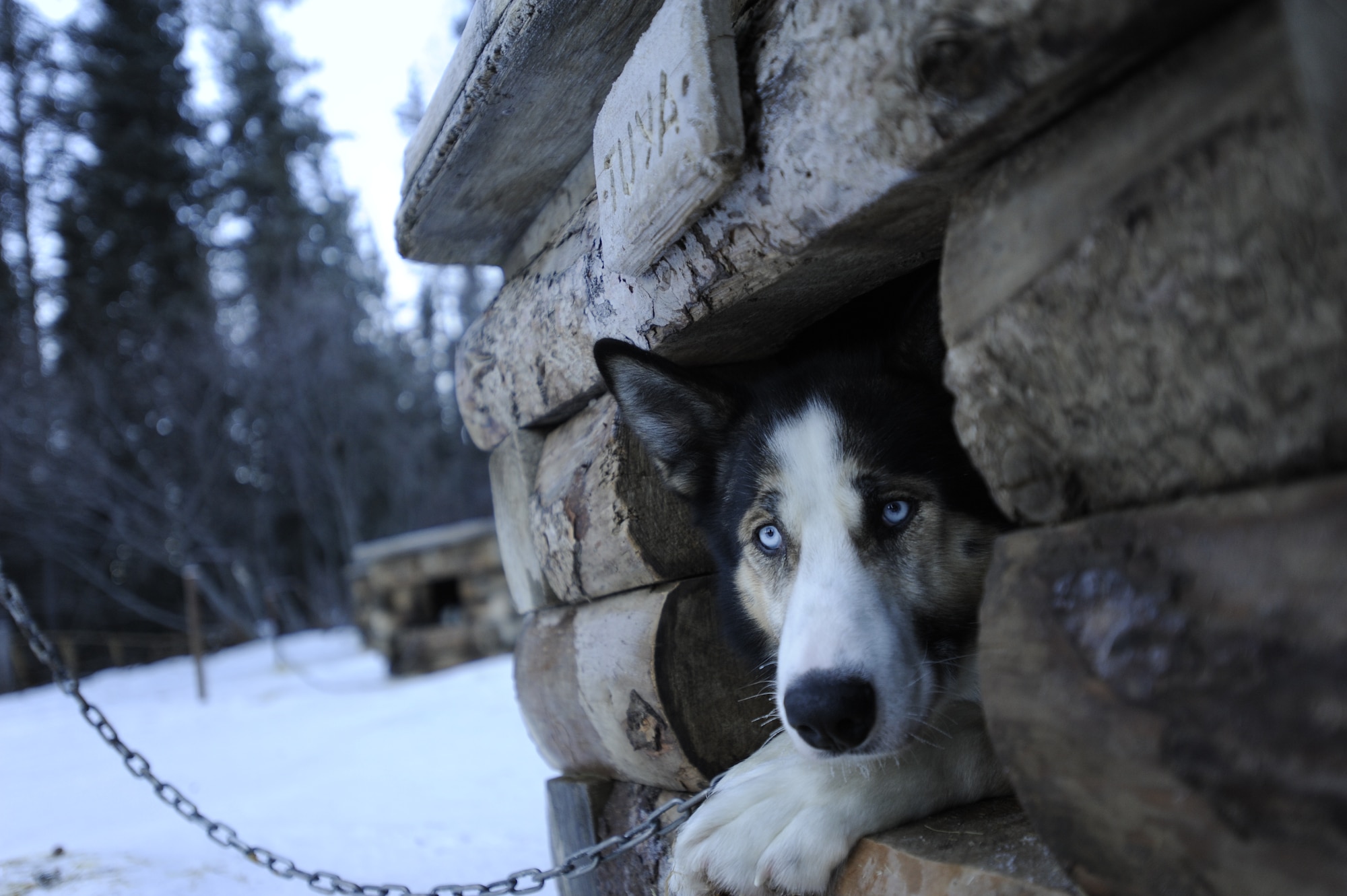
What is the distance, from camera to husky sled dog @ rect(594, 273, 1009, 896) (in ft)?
5.01

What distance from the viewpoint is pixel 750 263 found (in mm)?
1618

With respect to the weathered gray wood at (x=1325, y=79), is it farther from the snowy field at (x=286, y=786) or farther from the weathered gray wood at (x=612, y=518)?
the snowy field at (x=286, y=786)

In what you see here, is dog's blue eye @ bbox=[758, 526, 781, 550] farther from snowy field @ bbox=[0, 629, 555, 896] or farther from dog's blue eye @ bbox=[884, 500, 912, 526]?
snowy field @ bbox=[0, 629, 555, 896]

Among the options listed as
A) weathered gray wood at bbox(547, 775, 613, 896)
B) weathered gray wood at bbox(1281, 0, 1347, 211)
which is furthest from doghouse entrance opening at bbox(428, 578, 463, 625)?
weathered gray wood at bbox(1281, 0, 1347, 211)

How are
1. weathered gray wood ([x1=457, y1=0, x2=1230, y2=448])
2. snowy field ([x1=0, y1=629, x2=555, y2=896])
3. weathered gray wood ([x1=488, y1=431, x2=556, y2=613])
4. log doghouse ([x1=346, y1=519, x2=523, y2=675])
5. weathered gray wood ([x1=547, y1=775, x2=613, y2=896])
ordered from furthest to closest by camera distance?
log doghouse ([x1=346, y1=519, x2=523, y2=675]) < snowy field ([x1=0, y1=629, x2=555, y2=896]) < weathered gray wood ([x1=488, y1=431, x2=556, y2=613]) < weathered gray wood ([x1=547, y1=775, x2=613, y2=896]) < weathered gray wood ([x1=457, y1=0, x2=1230, y2=448])

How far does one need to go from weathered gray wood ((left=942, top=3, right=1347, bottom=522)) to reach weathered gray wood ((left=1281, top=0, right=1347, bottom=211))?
0.01 metres

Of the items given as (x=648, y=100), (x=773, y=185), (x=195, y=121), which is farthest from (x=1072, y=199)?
(x=195, y=121)

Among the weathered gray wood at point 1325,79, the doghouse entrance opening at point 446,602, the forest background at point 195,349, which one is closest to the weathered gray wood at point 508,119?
the weathered gray wood at point 1325,79

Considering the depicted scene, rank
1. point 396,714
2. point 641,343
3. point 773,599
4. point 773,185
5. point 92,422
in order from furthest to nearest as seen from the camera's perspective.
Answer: point 92,422
point 396,714
point 641,343
point 773,599
point 773,185

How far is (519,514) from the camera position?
288 centimetres

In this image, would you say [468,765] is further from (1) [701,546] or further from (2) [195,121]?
(2) [195,121]

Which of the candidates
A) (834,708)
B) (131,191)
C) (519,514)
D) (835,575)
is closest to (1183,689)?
(834,708)

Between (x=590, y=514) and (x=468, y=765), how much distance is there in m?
2.97

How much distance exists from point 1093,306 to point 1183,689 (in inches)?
17.2
